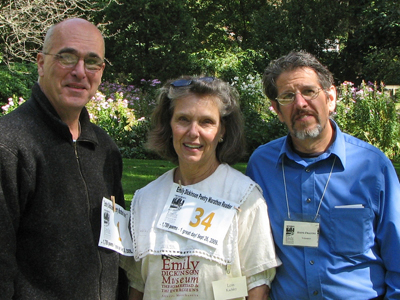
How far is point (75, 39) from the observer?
2189mm

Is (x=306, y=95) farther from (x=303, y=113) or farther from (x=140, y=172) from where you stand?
(x=140, y=172)

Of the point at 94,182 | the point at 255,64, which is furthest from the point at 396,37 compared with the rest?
the point at 94,182

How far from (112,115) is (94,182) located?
911 centimetres

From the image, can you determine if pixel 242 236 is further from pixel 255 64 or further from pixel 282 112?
pixel 255 64

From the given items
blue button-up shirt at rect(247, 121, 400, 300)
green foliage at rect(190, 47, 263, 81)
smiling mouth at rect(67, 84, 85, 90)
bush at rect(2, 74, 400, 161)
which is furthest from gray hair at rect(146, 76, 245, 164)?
green foliage at rect(190, 47, 263, 81)

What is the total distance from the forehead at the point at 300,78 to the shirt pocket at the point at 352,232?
767 mm

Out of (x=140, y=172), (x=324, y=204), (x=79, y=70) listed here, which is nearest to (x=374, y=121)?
(x=140, y=172)

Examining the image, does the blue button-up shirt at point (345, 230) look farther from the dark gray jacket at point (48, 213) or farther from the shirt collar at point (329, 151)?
the dark gray jacket at point (48, 213)

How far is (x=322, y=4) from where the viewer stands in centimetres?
1505

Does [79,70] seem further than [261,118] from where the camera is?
No

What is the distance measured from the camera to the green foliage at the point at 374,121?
8.16 metres

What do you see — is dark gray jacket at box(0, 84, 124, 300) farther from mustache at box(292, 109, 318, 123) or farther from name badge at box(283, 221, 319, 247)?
mustache at box(292, 109, 318, 123)

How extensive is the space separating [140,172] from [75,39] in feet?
19.3

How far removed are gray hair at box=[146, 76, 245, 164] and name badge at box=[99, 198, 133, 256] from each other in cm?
51
